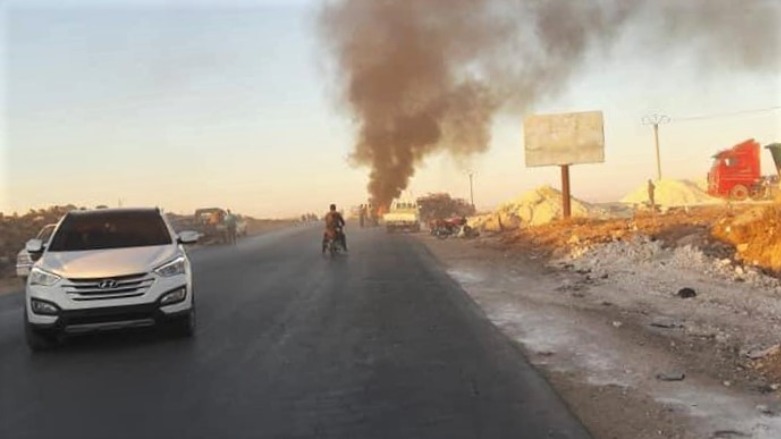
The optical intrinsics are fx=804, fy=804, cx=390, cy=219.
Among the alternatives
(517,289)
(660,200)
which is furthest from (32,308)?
(660,200)

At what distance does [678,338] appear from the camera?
28.4 ft

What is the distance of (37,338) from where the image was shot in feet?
28.8

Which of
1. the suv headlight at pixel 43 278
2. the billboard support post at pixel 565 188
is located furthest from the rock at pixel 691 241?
the billboard support post at pixel 565 188

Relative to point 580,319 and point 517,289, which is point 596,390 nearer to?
point 580,319

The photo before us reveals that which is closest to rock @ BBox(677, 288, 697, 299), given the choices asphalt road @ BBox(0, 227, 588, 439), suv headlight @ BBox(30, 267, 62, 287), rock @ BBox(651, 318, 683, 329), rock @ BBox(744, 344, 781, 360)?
rock @ BBox(651, 318, 683, 329)

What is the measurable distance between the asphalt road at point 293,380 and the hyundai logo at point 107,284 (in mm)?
707

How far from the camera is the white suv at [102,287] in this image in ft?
27.9

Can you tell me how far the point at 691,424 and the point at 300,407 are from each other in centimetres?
271

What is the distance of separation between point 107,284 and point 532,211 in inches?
1773

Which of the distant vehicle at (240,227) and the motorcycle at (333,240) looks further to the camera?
the distant vehicle at (240,227)

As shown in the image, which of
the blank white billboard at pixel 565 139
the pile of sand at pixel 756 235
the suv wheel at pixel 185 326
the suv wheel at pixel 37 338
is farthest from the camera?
the blank white billboard at pixel 565 139

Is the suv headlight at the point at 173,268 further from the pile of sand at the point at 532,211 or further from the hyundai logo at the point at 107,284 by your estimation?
the pile of sand at the point at 532,211

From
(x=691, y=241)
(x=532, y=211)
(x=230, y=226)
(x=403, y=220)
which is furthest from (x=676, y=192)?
(x=691, y=241)

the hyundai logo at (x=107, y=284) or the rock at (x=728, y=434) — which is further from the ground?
the hyundai logo at (x=107, y=284)
